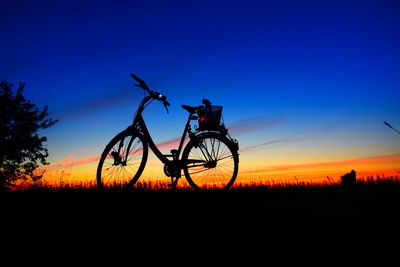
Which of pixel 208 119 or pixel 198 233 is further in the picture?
pixel 208 119

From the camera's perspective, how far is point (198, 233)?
383 centimetres

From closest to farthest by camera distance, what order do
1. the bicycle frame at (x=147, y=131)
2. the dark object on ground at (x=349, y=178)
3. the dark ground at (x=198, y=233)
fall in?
1. the dark ground at (x=198, y=233)
2. the bicycle frame at (x=147, y=131)
3. the dark object on ground at (x=349, y=178)

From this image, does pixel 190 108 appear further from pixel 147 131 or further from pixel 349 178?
pixel 349 178

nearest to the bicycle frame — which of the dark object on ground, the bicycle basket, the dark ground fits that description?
the bicycle basket

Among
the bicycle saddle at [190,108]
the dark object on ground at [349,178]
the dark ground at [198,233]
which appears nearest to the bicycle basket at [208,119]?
the bicycle saddle at [190,108]

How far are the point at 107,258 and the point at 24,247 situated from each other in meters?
1.16

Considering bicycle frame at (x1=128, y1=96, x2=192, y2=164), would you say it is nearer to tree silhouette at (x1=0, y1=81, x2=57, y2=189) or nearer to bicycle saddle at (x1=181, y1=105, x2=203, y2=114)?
bicycle saddle at (x1=181, y1=105, x2=203, y2=114)

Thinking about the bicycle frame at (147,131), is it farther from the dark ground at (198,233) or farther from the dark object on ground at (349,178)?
the dark object on ground at (349,178)

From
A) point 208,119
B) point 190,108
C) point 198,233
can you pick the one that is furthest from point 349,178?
point 198,233

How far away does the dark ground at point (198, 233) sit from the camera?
3.11m

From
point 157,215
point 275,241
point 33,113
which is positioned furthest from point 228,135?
point 33,113

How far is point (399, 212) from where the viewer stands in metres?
5.29

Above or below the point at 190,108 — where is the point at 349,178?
below

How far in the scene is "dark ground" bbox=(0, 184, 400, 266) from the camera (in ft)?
10.2
